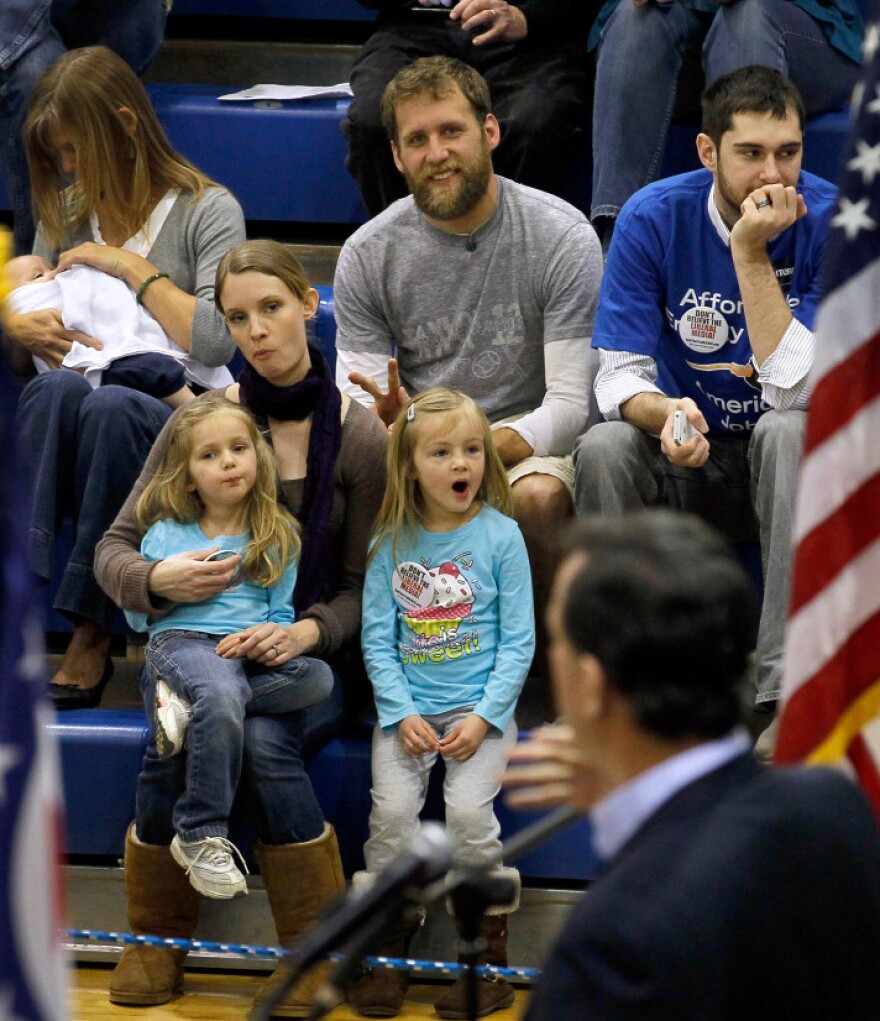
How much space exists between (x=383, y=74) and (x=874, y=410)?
2.68 metres

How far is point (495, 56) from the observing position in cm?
433

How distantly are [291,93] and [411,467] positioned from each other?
70.7 inches

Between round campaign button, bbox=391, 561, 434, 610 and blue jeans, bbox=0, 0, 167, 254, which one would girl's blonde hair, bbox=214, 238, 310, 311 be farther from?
blue jeans, bbox=0, 0, 167, 254

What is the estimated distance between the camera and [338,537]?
11.4 feet

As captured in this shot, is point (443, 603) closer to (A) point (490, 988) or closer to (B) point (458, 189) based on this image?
(A) point (490, 988)

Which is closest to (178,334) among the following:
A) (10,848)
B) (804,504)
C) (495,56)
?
(495,56)

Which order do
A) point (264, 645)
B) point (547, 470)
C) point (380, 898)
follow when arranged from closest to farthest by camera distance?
1. point (380, 898)
2. point (264, 645)
3. point (547, 470)

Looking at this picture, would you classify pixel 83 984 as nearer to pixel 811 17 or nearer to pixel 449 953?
pixel 449 953

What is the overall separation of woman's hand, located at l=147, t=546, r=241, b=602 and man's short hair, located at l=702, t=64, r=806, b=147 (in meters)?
1.36

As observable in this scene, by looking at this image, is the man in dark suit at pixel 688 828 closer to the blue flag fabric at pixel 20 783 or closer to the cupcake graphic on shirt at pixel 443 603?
the blue flag fabric at pixel 20 783

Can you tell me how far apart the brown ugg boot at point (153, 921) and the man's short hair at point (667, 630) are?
78.5 inches

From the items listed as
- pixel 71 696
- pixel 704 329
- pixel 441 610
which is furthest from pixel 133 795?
pixel 704 329

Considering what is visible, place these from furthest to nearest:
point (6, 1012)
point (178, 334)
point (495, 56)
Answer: point (495, 56) → point (178, 334) → point (6, 1012)

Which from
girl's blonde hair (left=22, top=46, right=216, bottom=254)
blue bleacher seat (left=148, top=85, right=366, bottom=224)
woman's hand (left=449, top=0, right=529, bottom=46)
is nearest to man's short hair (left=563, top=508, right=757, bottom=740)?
girl's blonde hair (left=22, top=46, right=216, bottom=254)
